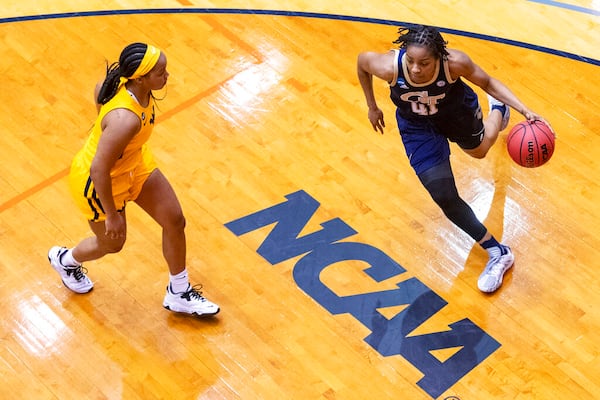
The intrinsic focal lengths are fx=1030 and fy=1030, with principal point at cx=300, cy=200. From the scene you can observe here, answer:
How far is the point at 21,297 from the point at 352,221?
74.2 inches

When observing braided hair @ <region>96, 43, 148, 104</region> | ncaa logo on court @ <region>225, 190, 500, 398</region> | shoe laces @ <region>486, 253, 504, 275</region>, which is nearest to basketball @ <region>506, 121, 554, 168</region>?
shoe laces @ <region>486, 253, 504, 275</region>

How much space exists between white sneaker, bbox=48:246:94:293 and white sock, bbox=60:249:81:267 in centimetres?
1

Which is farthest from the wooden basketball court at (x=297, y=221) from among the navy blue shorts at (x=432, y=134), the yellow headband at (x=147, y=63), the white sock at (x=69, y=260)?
the yellow headband at (x=147, y=63)

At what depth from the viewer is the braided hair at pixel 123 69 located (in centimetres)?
459

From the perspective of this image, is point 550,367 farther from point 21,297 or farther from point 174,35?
point 174,35

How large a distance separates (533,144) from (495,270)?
0.74 m

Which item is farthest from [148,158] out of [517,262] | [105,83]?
[517,262]

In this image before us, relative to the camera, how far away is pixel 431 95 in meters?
5.29

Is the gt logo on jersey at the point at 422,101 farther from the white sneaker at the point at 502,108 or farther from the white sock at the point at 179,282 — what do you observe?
the white sock at the point at 179,282

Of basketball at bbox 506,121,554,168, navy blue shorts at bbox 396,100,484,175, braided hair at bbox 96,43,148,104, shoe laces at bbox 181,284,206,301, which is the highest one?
braided hair at bbox 96,43,148,104

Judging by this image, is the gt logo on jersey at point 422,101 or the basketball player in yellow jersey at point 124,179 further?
the gt logo on jersey at point 422,101

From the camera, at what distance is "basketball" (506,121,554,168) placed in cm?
534

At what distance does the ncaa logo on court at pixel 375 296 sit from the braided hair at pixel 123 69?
4.73 feet

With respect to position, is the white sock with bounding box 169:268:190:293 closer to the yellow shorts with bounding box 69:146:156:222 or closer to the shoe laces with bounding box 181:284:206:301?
the shoe laces with bounding box 181:284:206:301
